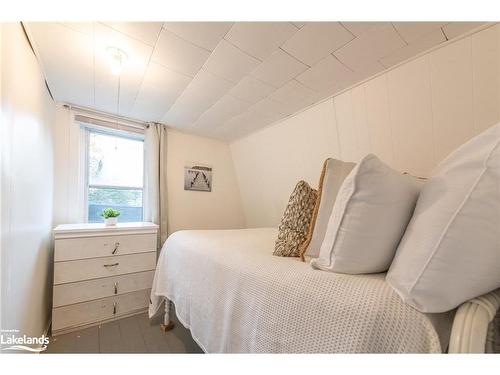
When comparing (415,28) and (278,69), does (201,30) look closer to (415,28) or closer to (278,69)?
(278,69)

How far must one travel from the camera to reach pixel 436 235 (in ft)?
1.89

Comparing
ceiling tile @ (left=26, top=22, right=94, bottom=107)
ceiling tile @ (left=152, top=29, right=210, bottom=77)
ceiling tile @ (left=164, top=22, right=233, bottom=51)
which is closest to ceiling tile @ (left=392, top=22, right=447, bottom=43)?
ceiling tile @ (left=164, top=22, right=233, bottom=51)

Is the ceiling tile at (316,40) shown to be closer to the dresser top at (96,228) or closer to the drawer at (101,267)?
the dresser top at (96,228)

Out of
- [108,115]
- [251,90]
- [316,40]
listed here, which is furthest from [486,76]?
[108,115]

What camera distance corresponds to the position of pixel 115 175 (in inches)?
101

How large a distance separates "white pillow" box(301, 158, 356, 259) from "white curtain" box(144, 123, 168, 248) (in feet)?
7.02

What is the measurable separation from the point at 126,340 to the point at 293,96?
2536 millimetres

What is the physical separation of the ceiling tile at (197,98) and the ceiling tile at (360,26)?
915mm

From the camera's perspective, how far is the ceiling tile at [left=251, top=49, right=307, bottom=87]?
138 centimetres

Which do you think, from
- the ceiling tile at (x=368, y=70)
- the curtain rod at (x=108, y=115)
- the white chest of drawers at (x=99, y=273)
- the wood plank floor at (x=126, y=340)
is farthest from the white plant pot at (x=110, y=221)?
the ceiling tile at (x=368, y=70)

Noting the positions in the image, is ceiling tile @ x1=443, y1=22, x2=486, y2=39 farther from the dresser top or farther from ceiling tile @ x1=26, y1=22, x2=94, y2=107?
the dresser top
